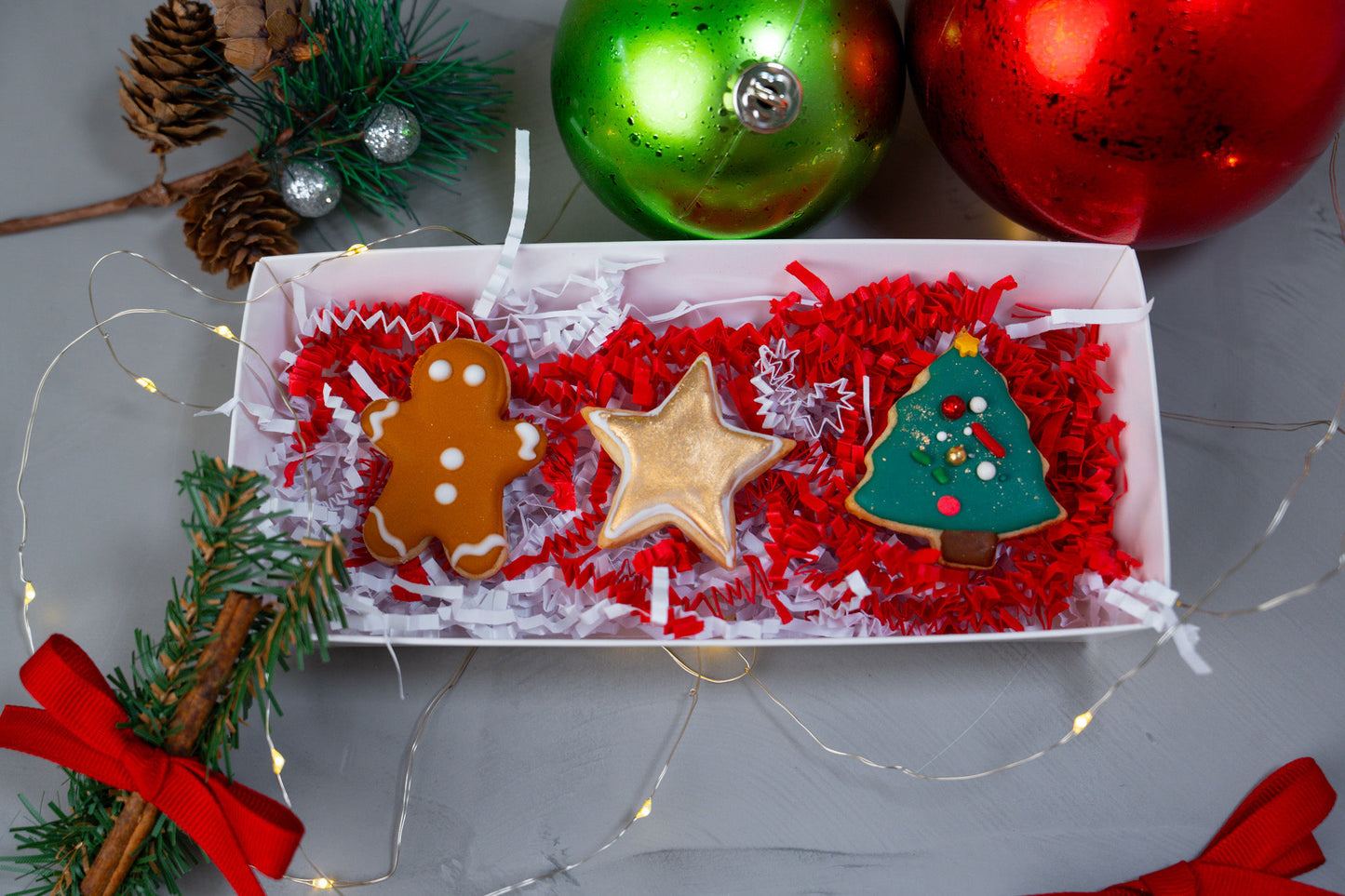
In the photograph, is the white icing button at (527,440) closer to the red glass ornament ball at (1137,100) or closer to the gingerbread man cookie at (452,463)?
the gingerbread man cookie at (452,463)

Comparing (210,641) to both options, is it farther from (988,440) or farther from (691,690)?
(988,440)

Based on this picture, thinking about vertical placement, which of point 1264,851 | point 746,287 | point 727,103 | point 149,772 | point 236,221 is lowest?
point 1264,851

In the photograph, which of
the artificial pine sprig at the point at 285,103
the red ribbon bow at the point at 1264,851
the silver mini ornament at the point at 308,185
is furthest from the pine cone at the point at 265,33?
the red ribbon bow at the point at 1264,851

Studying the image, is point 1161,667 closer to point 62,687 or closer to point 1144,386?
point 1144,386

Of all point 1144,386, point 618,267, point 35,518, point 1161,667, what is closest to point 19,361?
point 35,518

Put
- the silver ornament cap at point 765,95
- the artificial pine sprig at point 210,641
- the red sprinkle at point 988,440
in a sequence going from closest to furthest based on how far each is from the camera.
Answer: the artificial pine sprig at point 210,641
the silver ornament cap at point 765,95
the red sprinkle at point 988,440

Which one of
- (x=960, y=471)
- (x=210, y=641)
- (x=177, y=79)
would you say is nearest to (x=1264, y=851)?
(x=960, y=471)
